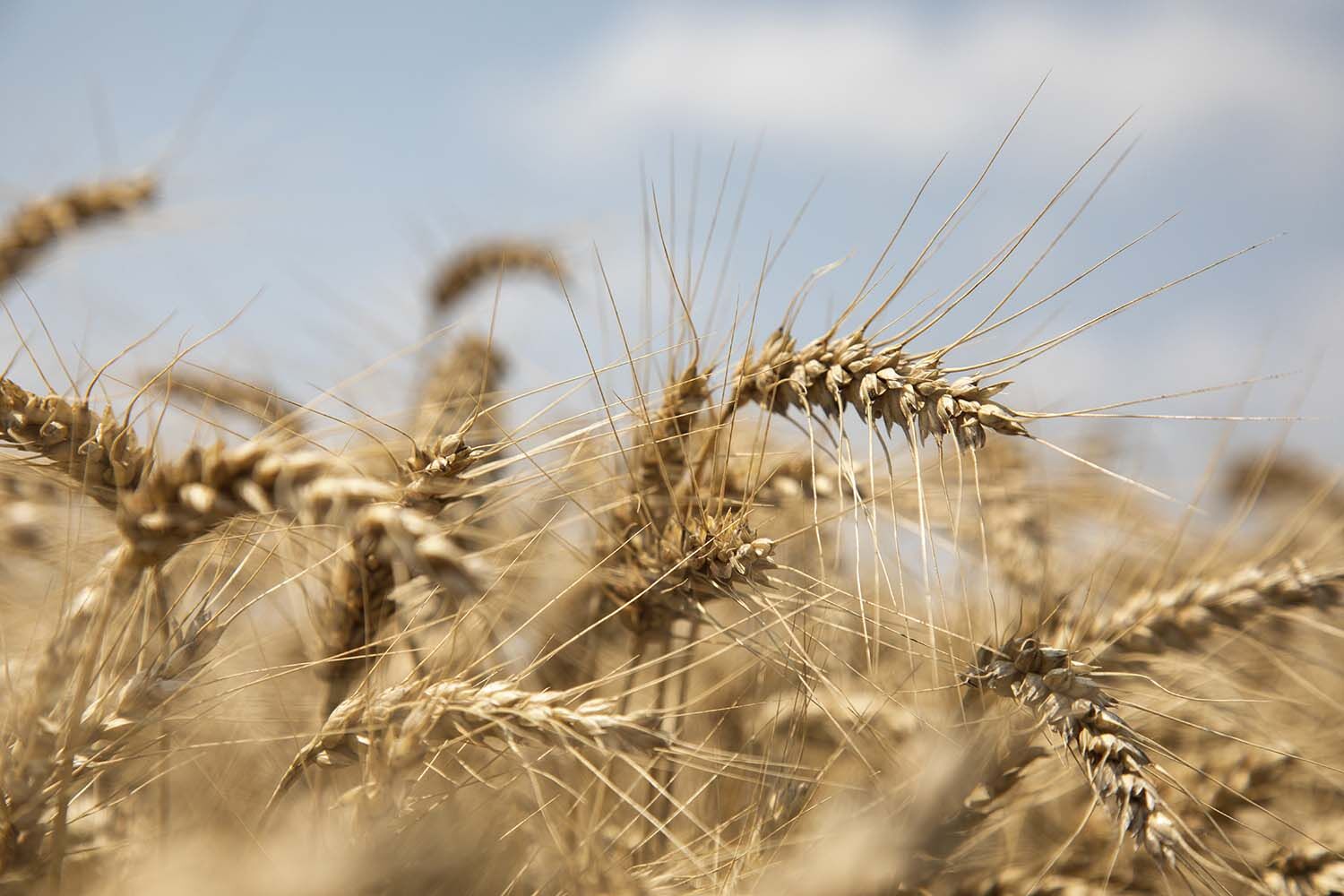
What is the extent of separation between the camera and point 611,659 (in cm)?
135

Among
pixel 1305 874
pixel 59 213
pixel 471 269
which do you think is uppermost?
pixel 59 213

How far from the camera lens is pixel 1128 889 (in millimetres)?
1183

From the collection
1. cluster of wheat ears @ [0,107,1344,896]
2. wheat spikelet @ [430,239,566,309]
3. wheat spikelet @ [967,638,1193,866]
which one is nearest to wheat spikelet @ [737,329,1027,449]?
cluster of wheat ears @ [0,107,1344,896]

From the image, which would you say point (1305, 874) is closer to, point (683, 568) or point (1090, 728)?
point (1090, 728)

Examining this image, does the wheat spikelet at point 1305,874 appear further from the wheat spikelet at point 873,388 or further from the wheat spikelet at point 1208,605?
the wheat spikelet at point 873,388

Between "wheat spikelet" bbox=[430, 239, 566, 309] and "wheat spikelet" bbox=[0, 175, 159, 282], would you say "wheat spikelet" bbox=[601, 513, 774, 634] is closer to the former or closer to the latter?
"wheat spikelet" bbox=[0, 175, 159, 282]

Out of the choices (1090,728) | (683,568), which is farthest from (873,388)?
(1090,728)

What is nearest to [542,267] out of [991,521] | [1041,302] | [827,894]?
[991,521]

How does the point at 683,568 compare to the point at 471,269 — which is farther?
the point at 471,269

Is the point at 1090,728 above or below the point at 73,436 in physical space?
below

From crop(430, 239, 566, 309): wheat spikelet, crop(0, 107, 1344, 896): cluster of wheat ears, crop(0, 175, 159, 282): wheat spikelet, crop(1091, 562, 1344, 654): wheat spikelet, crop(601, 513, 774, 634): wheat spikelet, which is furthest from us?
crop(430, 239, 566, 309): wheat spikelet

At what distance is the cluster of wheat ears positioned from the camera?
2.49 feet

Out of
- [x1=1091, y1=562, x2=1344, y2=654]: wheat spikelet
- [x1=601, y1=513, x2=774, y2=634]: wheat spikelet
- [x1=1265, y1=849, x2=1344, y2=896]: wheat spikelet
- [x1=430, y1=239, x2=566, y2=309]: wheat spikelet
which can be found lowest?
[x1=1265, y1=849, x2=1344, y2=896]: wheat spikelet

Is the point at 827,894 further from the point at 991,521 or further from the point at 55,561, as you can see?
the point at 991,521
